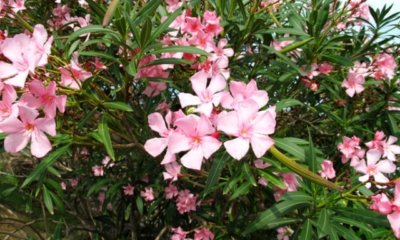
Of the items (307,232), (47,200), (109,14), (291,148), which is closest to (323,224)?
(307,232)

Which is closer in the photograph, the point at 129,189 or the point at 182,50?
the point at 182,50

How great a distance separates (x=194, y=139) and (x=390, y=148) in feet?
4.06

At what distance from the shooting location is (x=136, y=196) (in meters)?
2.48

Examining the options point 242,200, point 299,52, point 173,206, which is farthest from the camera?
point 173,206

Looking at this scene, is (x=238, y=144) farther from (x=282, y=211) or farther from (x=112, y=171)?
(x=112, y=171)

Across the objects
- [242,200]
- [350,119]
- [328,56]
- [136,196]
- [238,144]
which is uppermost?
[238,144]

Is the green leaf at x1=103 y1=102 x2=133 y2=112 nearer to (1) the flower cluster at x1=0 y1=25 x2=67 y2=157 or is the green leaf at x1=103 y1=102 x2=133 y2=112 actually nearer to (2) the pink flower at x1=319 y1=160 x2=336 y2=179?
(1) the flower cluster at x1=0 y1=25 x2=67 y2=157

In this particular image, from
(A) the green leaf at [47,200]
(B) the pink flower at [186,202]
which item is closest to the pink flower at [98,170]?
(A) the green leaf at [47,200]

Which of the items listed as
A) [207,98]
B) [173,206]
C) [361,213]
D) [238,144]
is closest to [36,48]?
[207,98]

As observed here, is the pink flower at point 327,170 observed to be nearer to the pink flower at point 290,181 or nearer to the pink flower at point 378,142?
the pink flower at point 290,181

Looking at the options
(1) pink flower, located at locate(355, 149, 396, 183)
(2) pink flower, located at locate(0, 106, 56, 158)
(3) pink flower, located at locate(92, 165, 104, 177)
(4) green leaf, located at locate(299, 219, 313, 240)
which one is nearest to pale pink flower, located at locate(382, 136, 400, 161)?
(1) pink flower, located at locate(355, 149, 396, 183)

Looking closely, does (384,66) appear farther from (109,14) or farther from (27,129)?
(27,129)

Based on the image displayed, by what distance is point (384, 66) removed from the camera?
204 centimetres

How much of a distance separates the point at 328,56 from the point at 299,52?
16 cm
